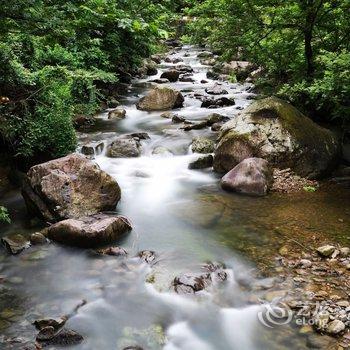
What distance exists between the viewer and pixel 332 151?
29.8ft

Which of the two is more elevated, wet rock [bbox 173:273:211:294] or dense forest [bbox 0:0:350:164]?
dense forest [bbox 0:0:350:164]

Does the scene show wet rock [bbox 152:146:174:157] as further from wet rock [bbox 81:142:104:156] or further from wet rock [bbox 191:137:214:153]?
wet rock [bbox 81:142:104:156]

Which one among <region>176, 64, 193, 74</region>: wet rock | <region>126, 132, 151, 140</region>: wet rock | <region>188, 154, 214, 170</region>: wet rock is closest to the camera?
<region>188, 154, 214, 170</region>: wet rock

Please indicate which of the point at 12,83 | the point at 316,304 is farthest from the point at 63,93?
the point at 316,304

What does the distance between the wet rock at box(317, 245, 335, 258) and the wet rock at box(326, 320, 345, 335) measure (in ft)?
4.73

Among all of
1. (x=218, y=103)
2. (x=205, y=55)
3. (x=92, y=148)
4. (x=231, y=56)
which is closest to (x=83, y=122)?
(x=92, y=148)

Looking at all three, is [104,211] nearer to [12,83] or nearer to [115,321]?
[115,321]

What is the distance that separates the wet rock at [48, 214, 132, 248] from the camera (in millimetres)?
6242

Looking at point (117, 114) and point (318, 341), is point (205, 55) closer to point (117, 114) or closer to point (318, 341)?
point (117, 114)

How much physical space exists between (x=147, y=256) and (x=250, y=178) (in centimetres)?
310

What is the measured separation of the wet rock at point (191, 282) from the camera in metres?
5.19

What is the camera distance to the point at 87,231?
245 inches

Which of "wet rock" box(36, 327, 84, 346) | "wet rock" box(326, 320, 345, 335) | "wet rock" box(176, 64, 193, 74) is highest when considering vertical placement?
"wet rock" box(176, 64, 193, 74)

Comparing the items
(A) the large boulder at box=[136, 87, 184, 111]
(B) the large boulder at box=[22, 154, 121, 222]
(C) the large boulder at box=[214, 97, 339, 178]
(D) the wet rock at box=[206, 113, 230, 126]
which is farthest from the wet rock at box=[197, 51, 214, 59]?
(B) the large boulder at box=[22, 154, 121, 222]
